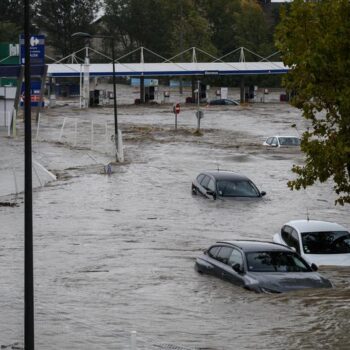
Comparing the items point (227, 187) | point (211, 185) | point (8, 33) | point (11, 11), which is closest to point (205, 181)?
→ point (211, 185)

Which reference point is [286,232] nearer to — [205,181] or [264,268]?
[264,268]

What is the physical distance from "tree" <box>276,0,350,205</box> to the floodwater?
265 cm

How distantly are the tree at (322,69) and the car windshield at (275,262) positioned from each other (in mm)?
1535

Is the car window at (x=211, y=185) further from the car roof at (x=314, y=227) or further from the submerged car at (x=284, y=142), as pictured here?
the submerged car at (x=284, y=142)

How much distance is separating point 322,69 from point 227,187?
17.3 metres

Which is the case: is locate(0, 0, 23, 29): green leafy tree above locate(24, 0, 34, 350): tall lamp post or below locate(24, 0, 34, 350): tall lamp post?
above

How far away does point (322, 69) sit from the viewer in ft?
61.2

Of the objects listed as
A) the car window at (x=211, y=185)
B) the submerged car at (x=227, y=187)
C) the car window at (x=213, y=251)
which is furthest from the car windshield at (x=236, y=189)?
the car window at (x=213, y=251)

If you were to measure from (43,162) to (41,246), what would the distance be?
21045mm

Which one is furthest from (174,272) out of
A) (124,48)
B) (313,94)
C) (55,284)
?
(124,48)

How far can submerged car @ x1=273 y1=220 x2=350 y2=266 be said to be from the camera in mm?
22625

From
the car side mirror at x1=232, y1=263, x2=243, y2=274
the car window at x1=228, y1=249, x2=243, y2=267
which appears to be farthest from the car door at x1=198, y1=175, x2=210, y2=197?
the car side mirror at x1=232, y1=263, x2=243, y2=274

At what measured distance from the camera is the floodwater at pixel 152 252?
669 inches

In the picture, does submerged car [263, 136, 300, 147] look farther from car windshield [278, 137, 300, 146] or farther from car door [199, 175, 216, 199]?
car door [199, 175, 216, 199]
